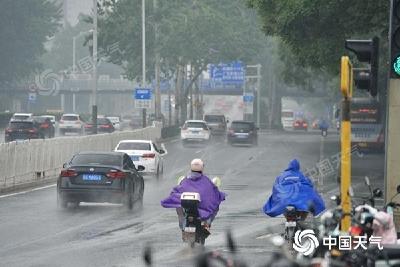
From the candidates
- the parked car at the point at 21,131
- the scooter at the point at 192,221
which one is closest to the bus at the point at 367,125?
the parked car at the point at 21,131

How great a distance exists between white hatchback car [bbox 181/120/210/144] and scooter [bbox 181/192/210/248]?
197 feet

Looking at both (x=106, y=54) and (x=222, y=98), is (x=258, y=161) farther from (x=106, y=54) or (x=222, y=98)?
(x=222, y=98)

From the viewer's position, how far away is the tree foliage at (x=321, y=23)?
150ft

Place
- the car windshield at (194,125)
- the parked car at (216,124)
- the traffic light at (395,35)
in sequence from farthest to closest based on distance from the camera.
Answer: the parked car at (216,124)
the car windshield at (194,125)
the traffic light at (395,35)

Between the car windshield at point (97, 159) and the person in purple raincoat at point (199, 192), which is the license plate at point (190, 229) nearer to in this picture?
the person in purple raincoat at point (199, 192)

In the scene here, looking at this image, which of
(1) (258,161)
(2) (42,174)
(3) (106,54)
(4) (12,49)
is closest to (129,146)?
(2) (42,174)

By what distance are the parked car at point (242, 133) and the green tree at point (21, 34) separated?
50.3 metres

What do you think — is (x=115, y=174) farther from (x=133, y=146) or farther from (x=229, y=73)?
(x=229, y=73)

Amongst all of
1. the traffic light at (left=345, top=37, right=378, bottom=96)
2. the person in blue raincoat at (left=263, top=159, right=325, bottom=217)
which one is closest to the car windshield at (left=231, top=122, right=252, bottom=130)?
the person in blue raincoat at (left=263, top=159, right=325, bottom=217)

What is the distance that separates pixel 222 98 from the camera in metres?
129

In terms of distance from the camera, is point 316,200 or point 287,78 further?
point 287,78

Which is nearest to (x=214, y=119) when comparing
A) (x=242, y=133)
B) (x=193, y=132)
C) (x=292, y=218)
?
(x=193, y=132)

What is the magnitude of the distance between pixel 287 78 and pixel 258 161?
12.1 m

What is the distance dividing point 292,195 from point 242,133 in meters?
59.3
